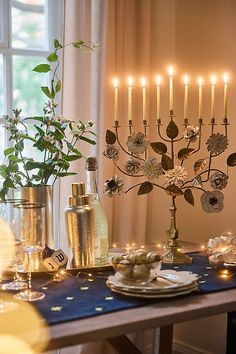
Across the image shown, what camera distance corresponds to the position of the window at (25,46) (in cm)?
250

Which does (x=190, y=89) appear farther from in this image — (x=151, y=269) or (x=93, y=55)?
(x=151, y=269)

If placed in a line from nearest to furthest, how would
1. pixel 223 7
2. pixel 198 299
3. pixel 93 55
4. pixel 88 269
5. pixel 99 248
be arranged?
pixel 198 299
pixel 88 269
pixel 99 248
pixel 93 55
pixel 223 7

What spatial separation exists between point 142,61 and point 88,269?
1144 mm

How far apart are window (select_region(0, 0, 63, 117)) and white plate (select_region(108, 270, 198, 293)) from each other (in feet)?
3.71

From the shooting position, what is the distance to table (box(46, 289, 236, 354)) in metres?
1.27

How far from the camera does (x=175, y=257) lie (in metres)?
1.96

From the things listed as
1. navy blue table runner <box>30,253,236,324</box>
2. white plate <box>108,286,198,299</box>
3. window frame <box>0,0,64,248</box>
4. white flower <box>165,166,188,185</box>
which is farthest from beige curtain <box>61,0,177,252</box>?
white plate <box>108,286,198,299</box>

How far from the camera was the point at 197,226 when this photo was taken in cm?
277

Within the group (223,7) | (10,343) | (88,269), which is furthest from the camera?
(223,7)

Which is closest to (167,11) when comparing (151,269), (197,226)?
(197,226)

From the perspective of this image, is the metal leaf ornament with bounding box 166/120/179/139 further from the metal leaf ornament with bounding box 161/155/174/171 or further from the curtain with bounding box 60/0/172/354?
the curtain with bounding box 60/0/172/354

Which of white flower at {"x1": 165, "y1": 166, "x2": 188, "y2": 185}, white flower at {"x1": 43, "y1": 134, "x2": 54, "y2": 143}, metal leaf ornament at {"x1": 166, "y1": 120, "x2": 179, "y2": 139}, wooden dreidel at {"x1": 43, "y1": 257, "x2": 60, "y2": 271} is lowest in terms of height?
wooden dreidel at {"x1": 43, "y1": 257, "x2": 60, "y2": 271}

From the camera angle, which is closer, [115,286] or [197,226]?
[115,286]

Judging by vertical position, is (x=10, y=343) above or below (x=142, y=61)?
below
